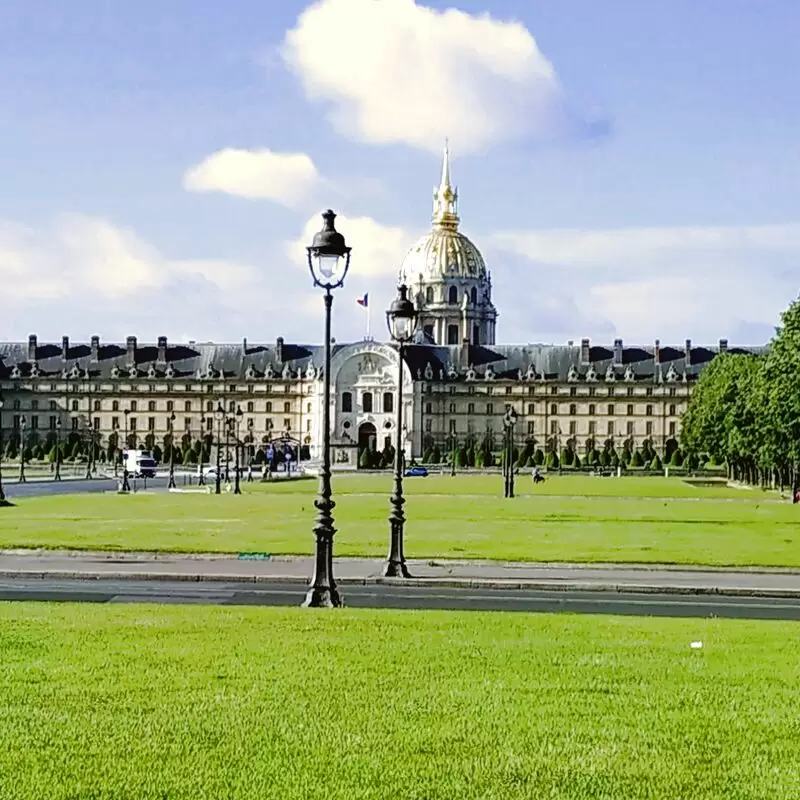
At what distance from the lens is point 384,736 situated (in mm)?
9391

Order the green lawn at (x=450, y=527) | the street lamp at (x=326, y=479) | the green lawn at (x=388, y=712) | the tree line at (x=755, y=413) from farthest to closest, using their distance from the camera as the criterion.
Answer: the tree line at (x=755, y=413) < the green lawn at (x=450, y=527) < the street lamp at (x=326, y=479) < the green lawn at (x=388, y=712)

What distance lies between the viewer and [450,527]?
39875mm

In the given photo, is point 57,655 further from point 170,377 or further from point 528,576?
point 170,377

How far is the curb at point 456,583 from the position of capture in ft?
76.4

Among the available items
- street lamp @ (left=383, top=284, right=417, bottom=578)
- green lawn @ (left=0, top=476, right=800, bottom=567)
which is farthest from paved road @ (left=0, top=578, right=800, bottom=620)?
green lawn @ (left=0, top=476, right=800, bottom=567)

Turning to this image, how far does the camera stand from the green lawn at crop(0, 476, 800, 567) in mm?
30922

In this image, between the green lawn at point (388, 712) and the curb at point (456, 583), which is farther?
the curb at point (456, 583)

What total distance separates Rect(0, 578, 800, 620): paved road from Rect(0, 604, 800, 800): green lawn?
183 inches

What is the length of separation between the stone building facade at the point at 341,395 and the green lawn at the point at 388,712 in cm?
15901

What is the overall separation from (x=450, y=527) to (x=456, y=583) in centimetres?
1587

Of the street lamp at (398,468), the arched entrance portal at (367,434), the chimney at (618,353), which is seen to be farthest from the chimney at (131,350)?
the street lamp at (398,468)

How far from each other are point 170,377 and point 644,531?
470ft

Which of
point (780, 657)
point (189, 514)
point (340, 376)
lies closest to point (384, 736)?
→ point (780, 657)

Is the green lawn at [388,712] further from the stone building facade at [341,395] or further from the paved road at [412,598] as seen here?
the stone building facade at [341,395]
